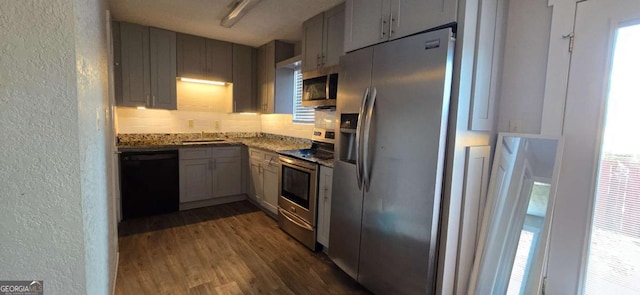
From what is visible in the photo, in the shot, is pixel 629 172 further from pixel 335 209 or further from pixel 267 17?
pixel 267 17

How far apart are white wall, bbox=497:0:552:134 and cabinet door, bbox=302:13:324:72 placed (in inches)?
66.6

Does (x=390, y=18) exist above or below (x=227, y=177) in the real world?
above

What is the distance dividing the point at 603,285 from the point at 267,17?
3418 millimetres

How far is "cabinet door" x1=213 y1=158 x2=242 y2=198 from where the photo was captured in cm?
395

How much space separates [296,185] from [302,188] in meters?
0.11

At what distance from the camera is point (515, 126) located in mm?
1849

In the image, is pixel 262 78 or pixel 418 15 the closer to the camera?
pixel 418 15

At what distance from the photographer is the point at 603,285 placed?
1.56m

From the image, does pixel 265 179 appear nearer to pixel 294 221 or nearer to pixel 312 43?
pixel 294 221

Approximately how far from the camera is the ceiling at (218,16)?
2.74 metres

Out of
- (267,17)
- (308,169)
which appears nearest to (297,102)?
(267,17)

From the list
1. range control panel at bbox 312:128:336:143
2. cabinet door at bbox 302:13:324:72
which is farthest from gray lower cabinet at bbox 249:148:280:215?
cabinet door at bbox 302:13:324:72

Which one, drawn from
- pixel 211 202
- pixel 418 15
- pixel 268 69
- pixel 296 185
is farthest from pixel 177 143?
pixel 418 15

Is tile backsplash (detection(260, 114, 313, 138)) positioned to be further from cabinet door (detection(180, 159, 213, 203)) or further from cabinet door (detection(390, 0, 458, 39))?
cabinet door (detection(390, 0, 458, 39))
